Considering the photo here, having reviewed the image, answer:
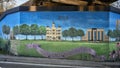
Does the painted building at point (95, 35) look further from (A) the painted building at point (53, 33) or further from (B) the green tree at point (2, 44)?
(B) the green tree at point (2, 44)

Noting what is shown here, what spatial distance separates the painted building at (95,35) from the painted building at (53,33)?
1.57m

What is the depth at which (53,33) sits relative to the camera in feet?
72.5

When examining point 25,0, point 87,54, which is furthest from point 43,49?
point 25,0

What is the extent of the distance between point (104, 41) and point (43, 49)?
381cm

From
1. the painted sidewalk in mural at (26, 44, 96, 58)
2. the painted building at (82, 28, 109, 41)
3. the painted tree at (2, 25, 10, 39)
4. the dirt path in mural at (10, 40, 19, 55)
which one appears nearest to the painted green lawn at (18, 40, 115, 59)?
the painted sidewalk in mural at (26, 44, 96, 58)

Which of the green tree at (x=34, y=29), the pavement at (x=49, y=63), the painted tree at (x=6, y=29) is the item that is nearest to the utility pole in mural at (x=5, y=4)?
the painted tree at (x=6, y=29)

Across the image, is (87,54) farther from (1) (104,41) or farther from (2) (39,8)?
(2) (39,8)

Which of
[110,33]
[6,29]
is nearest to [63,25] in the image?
[110,33]

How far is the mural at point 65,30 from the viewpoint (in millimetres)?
21375

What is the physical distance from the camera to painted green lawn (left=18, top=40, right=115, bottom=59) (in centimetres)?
2128

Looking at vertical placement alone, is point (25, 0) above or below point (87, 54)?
above

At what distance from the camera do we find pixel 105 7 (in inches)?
843

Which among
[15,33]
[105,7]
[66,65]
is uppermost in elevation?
[105,7]

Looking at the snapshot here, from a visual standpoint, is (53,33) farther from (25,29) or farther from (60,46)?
(25,29)
